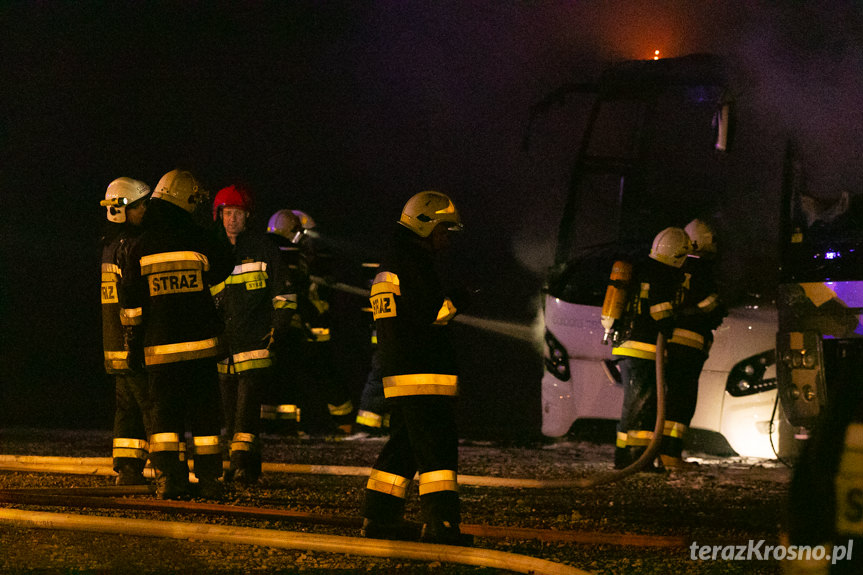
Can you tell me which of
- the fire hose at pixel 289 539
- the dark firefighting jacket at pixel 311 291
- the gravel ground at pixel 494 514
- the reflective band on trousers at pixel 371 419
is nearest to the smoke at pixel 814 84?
the gravel ground at pixel 494 514

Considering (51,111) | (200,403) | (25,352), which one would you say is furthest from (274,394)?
(51,111)

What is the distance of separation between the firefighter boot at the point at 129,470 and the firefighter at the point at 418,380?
2148 millimetres

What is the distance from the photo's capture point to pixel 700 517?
18.5ft

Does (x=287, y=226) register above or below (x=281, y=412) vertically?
above

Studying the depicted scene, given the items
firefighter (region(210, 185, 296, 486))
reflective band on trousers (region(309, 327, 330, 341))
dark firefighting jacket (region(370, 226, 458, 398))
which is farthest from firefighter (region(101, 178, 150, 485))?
reflective band on trousers (region(309, 327, 330, 341))

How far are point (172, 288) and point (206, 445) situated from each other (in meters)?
0.94

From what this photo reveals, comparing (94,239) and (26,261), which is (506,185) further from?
(26,261)

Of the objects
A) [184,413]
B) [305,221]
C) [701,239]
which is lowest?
[184,413]

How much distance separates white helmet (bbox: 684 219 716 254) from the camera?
8.07 metres

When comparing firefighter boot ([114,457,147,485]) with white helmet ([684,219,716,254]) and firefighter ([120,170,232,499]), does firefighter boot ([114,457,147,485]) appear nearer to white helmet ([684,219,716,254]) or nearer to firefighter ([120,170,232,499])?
firefighter ([120,170,232,499])

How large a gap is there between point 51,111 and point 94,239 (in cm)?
232

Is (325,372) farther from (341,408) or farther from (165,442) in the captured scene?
(165,442)

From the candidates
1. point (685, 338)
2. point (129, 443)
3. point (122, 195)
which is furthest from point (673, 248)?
point (129, 443)

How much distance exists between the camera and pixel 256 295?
6785mm
